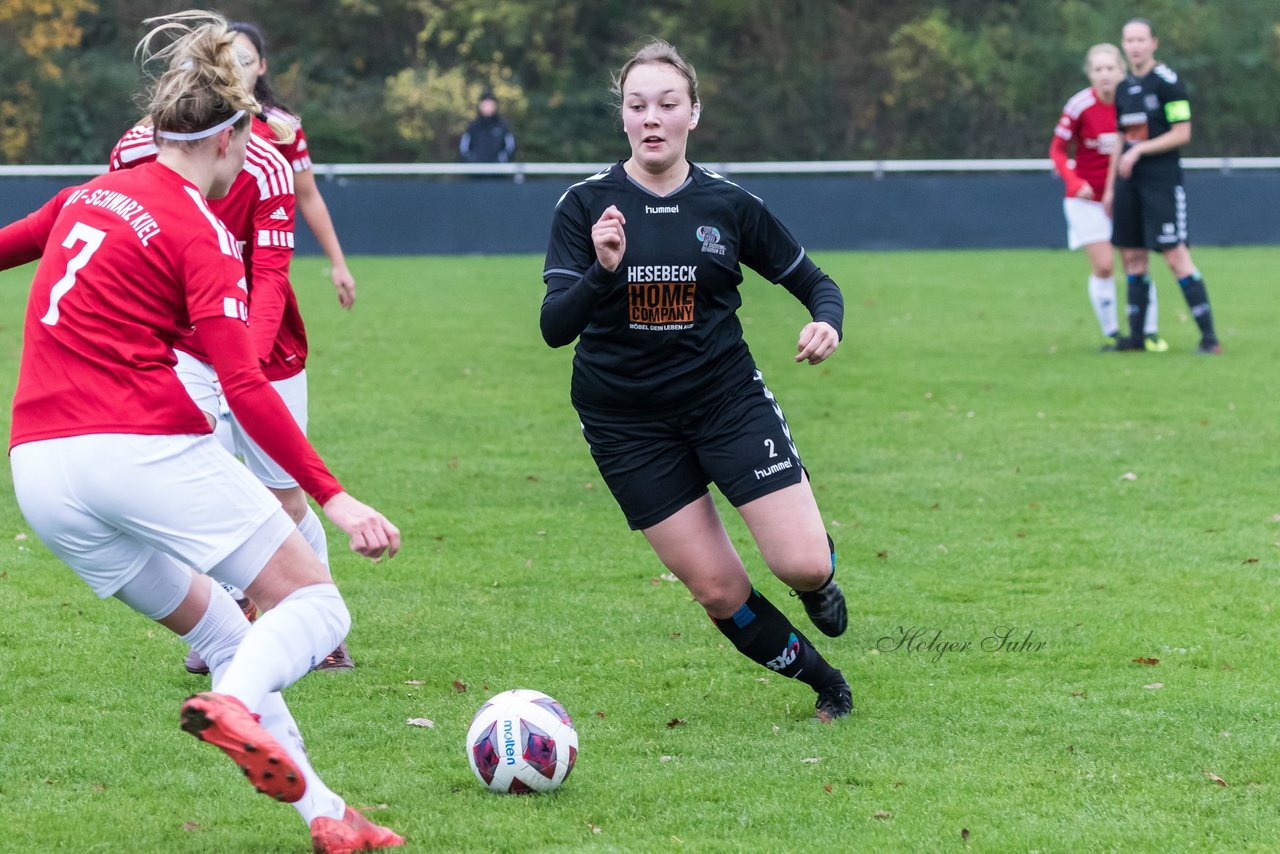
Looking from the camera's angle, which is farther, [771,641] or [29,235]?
[771,641]

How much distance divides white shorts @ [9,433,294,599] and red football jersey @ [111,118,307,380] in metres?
1.79

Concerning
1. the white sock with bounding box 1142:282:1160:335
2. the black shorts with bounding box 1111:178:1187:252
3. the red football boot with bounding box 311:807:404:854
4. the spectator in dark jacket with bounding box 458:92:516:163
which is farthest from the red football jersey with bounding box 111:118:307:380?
the spectator in dark jacket with bounding box 458:92:516:163

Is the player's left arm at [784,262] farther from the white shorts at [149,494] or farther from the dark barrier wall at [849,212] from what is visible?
the dark barrier wall at [849,212]

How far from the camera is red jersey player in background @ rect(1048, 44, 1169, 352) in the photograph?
14023 millimetres

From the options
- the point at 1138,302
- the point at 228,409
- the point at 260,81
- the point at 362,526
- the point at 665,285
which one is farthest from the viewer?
the point at 1138,302

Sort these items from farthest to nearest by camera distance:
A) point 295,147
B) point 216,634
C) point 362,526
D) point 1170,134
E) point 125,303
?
1. point 1170,134
2. point 295,147
3. point 216,634
4. point 125,303
5. point 362,526

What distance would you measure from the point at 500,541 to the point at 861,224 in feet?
63.3

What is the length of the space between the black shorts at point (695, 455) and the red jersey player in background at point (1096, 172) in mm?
9648

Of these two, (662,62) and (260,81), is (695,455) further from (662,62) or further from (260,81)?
(260,81)

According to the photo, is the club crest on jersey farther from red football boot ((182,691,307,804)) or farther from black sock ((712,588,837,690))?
red football boot ((182,691,307,804))

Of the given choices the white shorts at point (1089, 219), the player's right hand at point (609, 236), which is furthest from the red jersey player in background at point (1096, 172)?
the player's right hand at point (609, 236)

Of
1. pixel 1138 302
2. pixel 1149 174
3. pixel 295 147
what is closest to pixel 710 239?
pixel 295 147

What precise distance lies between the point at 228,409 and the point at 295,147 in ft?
4.75

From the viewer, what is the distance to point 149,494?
12.0ft
